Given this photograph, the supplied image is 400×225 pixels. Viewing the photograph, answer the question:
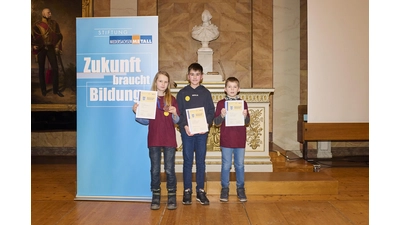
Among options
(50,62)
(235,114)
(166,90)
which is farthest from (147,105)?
(50,62)

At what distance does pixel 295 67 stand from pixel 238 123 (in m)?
5.29

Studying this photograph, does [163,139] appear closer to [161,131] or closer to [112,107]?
[161,131]

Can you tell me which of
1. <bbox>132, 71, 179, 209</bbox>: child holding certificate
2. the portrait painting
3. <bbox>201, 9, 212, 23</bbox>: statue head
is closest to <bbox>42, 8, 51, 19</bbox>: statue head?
the portrait painting

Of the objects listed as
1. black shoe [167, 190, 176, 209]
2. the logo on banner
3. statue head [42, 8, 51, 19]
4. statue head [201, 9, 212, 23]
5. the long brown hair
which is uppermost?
statue head [42, 8, 51, 19]

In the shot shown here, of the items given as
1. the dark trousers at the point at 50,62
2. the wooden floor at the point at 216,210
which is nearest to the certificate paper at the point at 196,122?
the wooden floor at the point at 216,210

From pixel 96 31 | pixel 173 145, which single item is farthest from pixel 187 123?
pixel 96 31

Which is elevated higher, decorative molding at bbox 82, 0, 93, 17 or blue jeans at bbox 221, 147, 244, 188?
decorative molding at bbox 82, 0, 93, 17

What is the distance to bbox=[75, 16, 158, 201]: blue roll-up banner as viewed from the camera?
5.10 m

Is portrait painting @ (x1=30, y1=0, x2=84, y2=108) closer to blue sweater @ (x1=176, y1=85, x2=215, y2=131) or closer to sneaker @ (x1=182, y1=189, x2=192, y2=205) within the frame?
blue sweater @ (x1=176, y1=85, x2=215, y2=131)

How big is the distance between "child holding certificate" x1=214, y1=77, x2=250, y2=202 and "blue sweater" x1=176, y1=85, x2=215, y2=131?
0.15m

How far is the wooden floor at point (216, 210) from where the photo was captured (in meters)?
4.28

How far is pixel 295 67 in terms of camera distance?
9820 mm

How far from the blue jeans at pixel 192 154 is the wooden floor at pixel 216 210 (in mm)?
296
